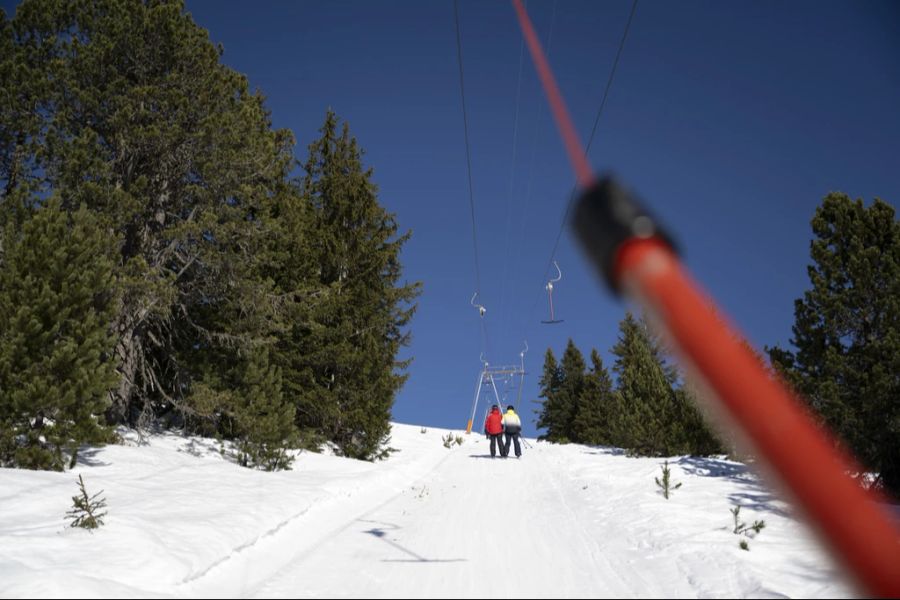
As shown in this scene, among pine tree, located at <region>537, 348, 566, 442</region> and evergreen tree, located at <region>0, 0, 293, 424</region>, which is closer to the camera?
evergreen tree, located at <region>0, 0, 293, 424</region>

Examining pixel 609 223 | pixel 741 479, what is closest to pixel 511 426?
pixel 741 479

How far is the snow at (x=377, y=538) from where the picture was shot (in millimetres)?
4523

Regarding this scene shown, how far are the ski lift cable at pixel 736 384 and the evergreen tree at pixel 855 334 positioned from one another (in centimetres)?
1296

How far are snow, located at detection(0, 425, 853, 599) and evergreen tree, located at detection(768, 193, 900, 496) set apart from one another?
2912 mm

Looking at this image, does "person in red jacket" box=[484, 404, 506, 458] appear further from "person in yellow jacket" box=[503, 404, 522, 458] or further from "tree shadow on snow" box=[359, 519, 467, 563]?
"tree shadow on snow" box=[359, 519, 467, 563]

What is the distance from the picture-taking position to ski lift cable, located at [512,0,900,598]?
98 cm

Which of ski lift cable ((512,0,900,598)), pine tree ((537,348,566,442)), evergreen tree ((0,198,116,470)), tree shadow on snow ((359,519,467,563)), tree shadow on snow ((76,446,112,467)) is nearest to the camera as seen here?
ski lift cable ((512,0,900,598))

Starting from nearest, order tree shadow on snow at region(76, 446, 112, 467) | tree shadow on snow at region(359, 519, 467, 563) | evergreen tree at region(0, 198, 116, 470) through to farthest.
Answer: tree shadow on snow at region(359, 519, 467, 563), evergreen tree at region(0, 198, 116, 470), tree shadow on snow at region(76, 446, 112, 467)

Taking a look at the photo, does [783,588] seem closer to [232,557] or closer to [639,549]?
[639,549]

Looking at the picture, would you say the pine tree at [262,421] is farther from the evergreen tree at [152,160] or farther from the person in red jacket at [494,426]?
the person in red jacket at [494,426]

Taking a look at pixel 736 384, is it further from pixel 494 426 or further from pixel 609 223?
pixel 494 426

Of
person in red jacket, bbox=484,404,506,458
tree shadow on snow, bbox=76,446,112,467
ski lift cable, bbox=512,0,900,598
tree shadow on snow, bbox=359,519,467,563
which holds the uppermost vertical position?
ski lift cable, bbox=512,0,900,598

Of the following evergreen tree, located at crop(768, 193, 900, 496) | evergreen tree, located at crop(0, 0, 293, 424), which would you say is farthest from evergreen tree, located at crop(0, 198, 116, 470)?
evergreen tree, located at crop(768, 193, 900, 496)

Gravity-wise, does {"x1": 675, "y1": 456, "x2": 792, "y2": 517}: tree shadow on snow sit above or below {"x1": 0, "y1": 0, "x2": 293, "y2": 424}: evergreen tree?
below
